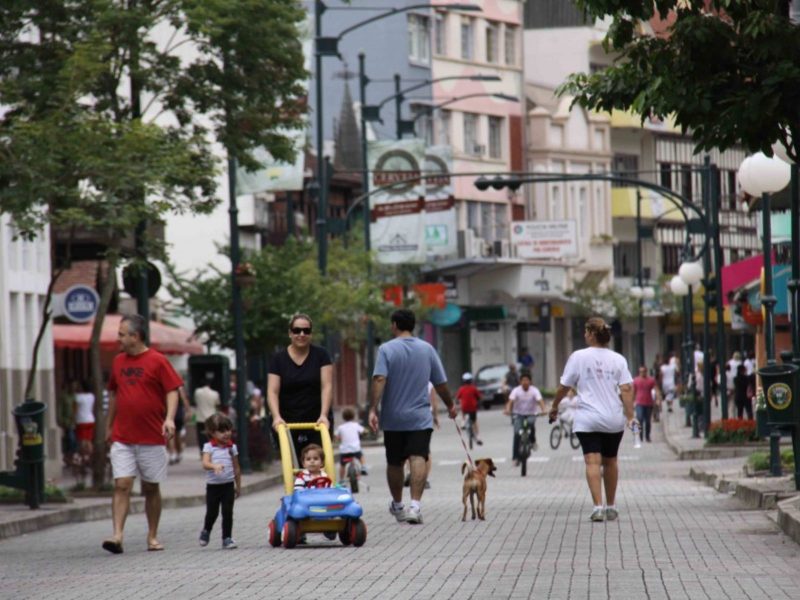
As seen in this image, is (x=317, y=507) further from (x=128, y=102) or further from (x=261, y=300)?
(x=261, y=300)

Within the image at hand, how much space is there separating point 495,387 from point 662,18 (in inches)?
2738

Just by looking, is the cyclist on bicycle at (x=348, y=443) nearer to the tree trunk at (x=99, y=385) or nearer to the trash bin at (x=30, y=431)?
the tree trunk at (x=99, y=385)

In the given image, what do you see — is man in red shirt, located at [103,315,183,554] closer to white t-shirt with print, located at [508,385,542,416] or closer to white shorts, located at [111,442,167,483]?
white shorts, located at [111,442,167,483]

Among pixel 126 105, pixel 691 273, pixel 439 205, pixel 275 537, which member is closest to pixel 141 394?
pixel 275 537

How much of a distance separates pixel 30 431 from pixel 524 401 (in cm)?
1351

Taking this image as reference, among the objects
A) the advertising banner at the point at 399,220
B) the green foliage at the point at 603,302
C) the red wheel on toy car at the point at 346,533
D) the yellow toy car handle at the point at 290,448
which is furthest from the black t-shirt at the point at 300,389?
the green foliage at the point at 603,302

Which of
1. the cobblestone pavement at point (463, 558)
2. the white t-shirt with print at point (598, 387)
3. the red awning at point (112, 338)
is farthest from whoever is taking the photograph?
the red awning at point (112, 338)

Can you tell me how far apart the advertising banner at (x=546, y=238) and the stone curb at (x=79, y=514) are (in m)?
52.7

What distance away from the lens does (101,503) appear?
1152 inches

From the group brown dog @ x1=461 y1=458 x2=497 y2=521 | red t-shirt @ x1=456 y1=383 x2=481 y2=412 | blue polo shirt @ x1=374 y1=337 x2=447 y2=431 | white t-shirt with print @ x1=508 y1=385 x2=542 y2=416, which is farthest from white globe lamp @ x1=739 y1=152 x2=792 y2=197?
red t-shirt @ x1=456 y1=383 x2=481 y2=412

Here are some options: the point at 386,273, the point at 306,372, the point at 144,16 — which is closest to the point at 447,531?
the point at 306,372

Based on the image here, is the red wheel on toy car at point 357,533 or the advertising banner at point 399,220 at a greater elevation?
the advertising banner at point 399,220

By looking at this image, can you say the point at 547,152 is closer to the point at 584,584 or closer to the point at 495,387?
the point at 495,387

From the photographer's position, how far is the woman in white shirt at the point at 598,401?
2086cm
